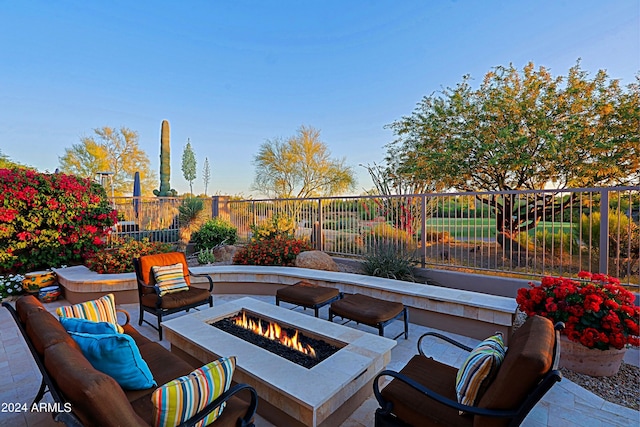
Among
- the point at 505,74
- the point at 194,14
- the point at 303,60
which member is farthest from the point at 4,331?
the point at 505,74

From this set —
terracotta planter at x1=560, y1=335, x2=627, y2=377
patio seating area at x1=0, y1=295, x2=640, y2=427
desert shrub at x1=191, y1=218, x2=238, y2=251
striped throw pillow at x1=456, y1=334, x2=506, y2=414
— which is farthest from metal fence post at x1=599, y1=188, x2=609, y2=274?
desert shrub at x1=191, y1=218, x2=238, y2=251

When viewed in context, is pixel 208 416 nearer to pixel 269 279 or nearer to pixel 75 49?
pixel 269 279

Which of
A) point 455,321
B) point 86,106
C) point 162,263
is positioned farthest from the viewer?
point 86,106

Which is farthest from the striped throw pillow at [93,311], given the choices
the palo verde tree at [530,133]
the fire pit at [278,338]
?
the palo verde tree at [530,133]

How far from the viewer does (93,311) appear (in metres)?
2.39

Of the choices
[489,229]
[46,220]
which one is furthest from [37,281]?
[489,229]

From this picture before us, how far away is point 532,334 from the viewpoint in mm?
1537

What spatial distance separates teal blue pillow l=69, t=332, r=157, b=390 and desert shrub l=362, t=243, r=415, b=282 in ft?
12.6

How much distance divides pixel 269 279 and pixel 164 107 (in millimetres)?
13688

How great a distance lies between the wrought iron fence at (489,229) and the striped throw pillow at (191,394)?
428cm

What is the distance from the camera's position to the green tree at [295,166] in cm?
2038

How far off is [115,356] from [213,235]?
6.44m

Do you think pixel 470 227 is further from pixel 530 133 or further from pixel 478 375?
pixel 530 133

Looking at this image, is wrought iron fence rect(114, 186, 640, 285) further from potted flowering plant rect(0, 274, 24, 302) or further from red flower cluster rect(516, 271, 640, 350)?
potted flowering plant rect(0, 274, 24, 302)
